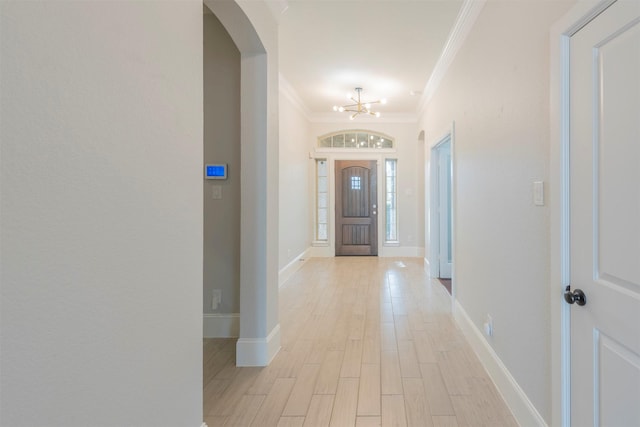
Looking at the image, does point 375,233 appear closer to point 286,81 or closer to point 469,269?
point 286,81

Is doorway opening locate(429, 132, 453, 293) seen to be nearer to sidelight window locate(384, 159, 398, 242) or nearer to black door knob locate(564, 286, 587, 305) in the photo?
sidelight window locate(384, 159, 398, 242)

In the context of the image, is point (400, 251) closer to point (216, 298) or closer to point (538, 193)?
point (216, 298)

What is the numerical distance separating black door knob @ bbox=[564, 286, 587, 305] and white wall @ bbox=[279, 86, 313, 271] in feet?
12.7

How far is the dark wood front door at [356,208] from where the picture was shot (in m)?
7.26

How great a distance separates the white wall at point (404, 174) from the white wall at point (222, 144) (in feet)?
13.8

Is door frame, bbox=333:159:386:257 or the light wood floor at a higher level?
door frame, bbox=333:159:386:257

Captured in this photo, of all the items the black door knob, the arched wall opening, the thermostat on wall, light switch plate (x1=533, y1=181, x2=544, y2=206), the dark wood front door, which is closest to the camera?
the black door knob

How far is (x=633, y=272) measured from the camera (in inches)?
41.4

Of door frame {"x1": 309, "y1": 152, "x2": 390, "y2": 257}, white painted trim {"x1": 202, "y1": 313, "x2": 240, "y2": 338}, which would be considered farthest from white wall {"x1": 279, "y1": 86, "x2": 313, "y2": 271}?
white painted trim {"x1": 202, "y1": 313, "x2": 240, "y2": 338}

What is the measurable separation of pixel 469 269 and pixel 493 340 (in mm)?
754

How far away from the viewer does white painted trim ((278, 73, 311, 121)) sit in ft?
16.2

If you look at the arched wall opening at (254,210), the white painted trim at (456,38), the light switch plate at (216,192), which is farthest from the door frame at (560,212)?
the light switch plate at (216,192)
